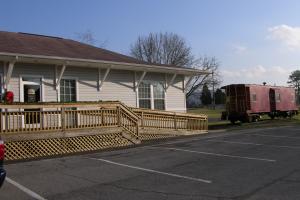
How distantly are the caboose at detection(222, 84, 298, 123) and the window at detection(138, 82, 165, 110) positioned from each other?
11.3 m

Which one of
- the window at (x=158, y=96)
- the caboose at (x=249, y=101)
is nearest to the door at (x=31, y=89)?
the window at (x=158, y=96)

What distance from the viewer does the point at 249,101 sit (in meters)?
33.1

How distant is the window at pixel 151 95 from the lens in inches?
899

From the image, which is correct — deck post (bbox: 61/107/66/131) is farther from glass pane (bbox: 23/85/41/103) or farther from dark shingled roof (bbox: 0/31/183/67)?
glass pane (bbox: 23/85/41/103)

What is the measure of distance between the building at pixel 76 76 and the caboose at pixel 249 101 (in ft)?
31.4

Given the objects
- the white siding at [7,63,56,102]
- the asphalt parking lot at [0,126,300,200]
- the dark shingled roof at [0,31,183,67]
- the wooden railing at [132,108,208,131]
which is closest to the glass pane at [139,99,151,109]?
the wooden railing at [132,108,208,131]

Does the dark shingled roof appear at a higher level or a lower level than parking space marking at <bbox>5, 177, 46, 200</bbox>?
higher

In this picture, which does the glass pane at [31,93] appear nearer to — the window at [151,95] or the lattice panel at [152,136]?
the lattice panel at [152,136]

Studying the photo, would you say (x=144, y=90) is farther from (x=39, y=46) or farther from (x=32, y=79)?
(x=32, y=79)

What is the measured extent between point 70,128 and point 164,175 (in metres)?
5.92

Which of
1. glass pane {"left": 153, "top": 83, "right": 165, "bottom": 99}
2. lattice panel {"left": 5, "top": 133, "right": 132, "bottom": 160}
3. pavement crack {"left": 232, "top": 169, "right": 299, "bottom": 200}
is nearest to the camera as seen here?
pavement crack {"left": 232, "top": 169, "right": 299, "bottom": 200}

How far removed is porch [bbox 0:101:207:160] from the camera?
43.4 feet

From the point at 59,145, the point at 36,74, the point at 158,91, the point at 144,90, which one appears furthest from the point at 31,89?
the point at 158,91

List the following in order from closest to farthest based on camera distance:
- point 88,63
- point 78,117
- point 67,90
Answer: point 78,117 < point 88,63 < point 67,90
